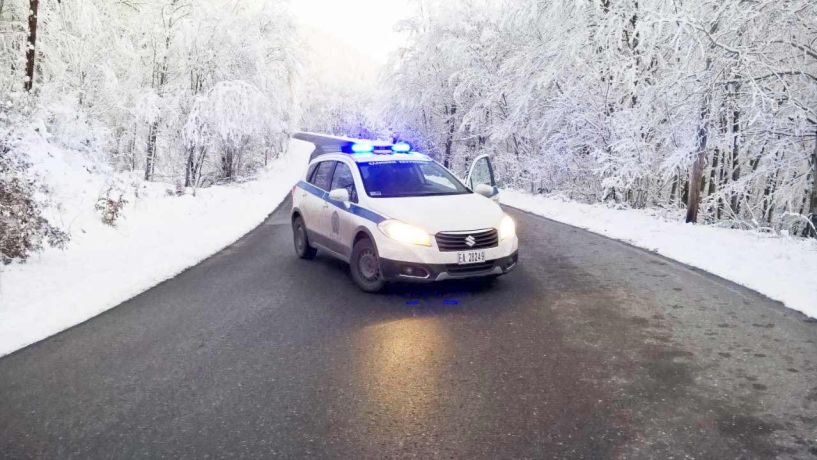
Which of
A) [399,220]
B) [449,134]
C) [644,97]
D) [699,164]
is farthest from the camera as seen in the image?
[449,134]

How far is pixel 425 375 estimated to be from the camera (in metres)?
4.48

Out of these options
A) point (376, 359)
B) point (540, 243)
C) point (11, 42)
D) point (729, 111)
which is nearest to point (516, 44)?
point (729, 111)

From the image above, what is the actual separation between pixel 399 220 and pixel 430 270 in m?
0.71

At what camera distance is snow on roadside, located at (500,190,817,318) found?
7043mm

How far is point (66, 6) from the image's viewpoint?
17016mm

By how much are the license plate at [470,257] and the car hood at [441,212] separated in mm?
288

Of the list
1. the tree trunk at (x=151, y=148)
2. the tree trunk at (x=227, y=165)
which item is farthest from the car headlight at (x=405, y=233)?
the tree trunk at (x=227, y=165)

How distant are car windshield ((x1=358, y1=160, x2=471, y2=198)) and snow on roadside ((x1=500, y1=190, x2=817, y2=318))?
3921 millimetres

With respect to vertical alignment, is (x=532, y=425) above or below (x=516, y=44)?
below

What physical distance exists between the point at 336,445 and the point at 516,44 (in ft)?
78.4

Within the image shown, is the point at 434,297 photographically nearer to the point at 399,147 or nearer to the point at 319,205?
the point at 319,205

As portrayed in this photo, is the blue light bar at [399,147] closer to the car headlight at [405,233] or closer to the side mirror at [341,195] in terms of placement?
the side mirror at [341,195]

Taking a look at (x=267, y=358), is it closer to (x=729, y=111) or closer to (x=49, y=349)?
(x=49, y=349)

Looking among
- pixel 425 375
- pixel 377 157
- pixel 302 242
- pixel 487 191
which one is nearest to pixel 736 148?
pixel 487 191
